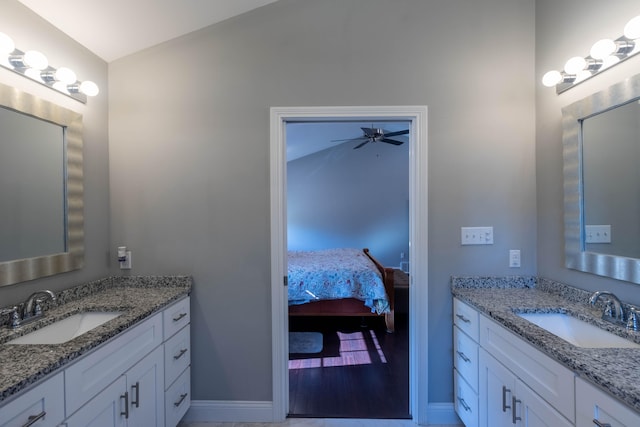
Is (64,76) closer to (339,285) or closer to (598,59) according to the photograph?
(598,59)

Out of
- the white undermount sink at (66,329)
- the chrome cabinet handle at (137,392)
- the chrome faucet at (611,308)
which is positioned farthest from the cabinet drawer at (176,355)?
the chrome faucet at (611,308)

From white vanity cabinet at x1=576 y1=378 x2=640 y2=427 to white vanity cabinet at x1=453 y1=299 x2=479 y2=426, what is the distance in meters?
0.67

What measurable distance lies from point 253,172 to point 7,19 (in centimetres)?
133

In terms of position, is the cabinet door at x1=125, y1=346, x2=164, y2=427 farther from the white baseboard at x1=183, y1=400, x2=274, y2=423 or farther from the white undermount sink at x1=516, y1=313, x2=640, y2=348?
the white undermount sink at x1=516, y1=313, x2=640, y2=348

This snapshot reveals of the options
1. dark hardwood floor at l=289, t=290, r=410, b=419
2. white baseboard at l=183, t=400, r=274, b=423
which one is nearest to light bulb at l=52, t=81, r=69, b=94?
white baseboard at l=183, t=400, r=274, b=423

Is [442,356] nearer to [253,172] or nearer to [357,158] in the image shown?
[253,172]

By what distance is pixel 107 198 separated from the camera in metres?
1.99

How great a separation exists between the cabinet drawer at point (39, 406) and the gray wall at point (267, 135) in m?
1.00

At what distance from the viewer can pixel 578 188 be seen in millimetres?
1606

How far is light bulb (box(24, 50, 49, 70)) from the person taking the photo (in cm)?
138

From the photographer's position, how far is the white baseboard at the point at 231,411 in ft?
6.56

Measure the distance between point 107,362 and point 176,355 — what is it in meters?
0.60

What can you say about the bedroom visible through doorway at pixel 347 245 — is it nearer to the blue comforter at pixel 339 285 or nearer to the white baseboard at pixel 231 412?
the blue comforter at pixel 339 285

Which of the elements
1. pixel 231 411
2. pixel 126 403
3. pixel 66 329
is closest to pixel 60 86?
pixel 66 329
